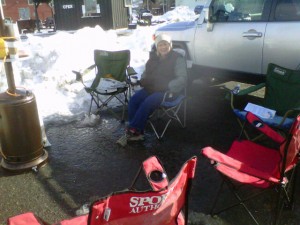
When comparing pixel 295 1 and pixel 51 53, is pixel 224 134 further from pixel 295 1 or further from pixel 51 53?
pixel 51 53

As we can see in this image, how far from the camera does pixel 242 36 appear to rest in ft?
16.9

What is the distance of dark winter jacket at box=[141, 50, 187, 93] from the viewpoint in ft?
15.2

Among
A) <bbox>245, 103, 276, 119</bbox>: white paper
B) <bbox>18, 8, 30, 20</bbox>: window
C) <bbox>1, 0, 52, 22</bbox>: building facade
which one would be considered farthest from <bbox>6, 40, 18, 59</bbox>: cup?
<bbox>18, 8, 30, 20</bbox>: window

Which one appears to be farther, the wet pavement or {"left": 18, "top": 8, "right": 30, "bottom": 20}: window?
{"left": 18, "top": 8, "right": 30, "bottom": 20}: window

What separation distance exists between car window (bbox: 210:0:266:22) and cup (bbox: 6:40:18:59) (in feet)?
11.7

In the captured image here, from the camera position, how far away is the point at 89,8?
17.9 m

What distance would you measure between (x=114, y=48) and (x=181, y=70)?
222 inches

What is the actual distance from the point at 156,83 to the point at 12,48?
2.11 metres

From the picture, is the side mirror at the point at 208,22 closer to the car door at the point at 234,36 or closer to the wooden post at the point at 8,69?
the car door at the point at 234,36

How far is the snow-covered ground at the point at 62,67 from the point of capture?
19.3 feet

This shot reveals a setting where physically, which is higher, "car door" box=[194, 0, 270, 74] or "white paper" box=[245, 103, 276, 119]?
"car door" box=[194, 0, 270, 74]

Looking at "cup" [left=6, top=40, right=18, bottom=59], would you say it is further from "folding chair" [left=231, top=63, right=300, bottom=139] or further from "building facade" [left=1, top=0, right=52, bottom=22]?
"building facade" [left=1, top=0, right=52, bottom=22]

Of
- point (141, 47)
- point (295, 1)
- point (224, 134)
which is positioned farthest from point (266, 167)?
point (141, 47)

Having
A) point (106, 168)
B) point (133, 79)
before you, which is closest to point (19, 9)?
point (133, 79)
